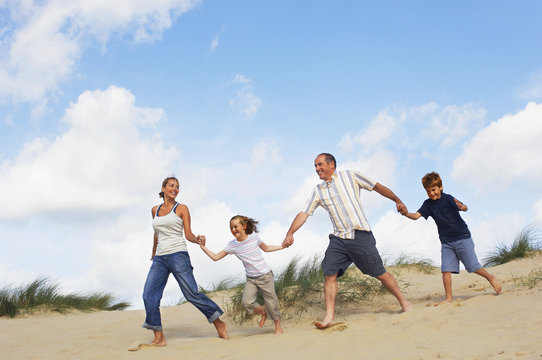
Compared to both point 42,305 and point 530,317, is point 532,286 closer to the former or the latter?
point 530,317

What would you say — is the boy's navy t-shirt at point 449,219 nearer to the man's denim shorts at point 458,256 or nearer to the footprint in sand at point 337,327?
the man's denim shorts at point 458,256

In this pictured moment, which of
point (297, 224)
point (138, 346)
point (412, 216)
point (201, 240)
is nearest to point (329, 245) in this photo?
point (297, 224)

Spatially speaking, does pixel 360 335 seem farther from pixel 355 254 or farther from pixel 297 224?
pixel 297 224

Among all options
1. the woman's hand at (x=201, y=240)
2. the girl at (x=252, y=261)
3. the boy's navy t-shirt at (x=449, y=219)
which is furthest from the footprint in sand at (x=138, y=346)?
the boy's navy t-shirt at (x=449, y=219)

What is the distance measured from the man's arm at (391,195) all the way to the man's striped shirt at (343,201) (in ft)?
0.46

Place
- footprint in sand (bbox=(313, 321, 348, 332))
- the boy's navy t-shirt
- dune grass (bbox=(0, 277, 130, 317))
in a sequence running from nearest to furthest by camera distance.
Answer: footprint in sand (bbox=(313, 321, 348, 332)) < the boy's navy t-shirt < dune grass (bbox=(0, 277, 130, 317))

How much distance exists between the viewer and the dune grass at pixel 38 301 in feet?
34.7

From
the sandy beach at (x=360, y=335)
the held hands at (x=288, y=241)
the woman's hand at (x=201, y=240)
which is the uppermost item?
the woman's hand at (x=201, y=240)

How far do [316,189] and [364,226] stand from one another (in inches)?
30.5

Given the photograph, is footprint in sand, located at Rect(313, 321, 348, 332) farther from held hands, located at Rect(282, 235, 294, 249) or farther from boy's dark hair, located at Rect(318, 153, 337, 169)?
boy's dark hair, located at Rect(318, 153, 337, 169)

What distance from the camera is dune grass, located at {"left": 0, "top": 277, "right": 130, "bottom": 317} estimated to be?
10.6 m

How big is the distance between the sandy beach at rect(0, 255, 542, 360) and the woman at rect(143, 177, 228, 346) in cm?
46

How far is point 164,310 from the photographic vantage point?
9.97 metres

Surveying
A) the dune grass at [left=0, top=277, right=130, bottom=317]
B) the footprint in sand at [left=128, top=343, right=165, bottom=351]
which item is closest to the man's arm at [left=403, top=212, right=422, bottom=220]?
the footprint in sand at [left=128, top=343, right=165, bottom=351]
